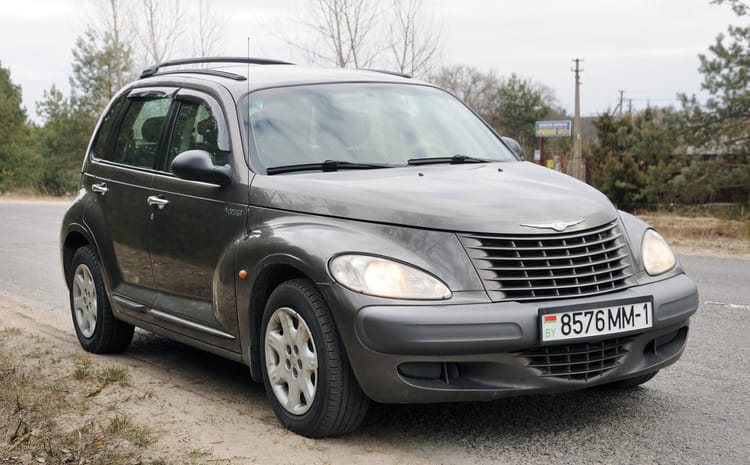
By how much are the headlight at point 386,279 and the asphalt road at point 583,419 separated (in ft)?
2.37

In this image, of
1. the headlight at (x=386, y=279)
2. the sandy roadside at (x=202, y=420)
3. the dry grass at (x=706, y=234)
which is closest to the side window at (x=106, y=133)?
the sandy roadside at (x=202, y=420)

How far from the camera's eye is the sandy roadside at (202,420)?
171 inches

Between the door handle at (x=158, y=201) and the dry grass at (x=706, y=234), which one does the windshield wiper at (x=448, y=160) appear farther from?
the dry grass at (x=706, y=234)

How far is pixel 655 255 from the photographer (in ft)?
16.3

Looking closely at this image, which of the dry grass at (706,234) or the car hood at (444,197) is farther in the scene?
the dry grass at (706,234)

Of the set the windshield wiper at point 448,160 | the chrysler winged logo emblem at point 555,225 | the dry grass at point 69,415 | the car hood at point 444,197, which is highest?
the windshield wiper at point 448,160

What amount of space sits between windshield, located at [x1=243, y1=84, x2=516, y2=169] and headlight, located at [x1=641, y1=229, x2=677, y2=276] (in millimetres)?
1103

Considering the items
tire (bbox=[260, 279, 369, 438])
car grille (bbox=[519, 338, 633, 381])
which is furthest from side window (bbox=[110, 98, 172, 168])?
car grille (bbox=[519, 338, 633, 381])

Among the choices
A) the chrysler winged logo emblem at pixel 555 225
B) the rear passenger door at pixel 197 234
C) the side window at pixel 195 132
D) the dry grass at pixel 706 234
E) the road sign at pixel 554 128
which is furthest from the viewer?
the road sign at pixel 554 128

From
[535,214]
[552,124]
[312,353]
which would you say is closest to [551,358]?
[535,214]

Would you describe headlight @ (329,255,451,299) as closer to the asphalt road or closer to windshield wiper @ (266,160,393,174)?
the asphalt road

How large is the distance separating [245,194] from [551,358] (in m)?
1.78

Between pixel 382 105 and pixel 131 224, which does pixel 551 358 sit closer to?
pixel 382 105

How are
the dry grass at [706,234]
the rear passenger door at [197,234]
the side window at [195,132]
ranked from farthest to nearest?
the dry grass at [706,234] < the side window at [195,132] < the rear passenger door at [197,234]
